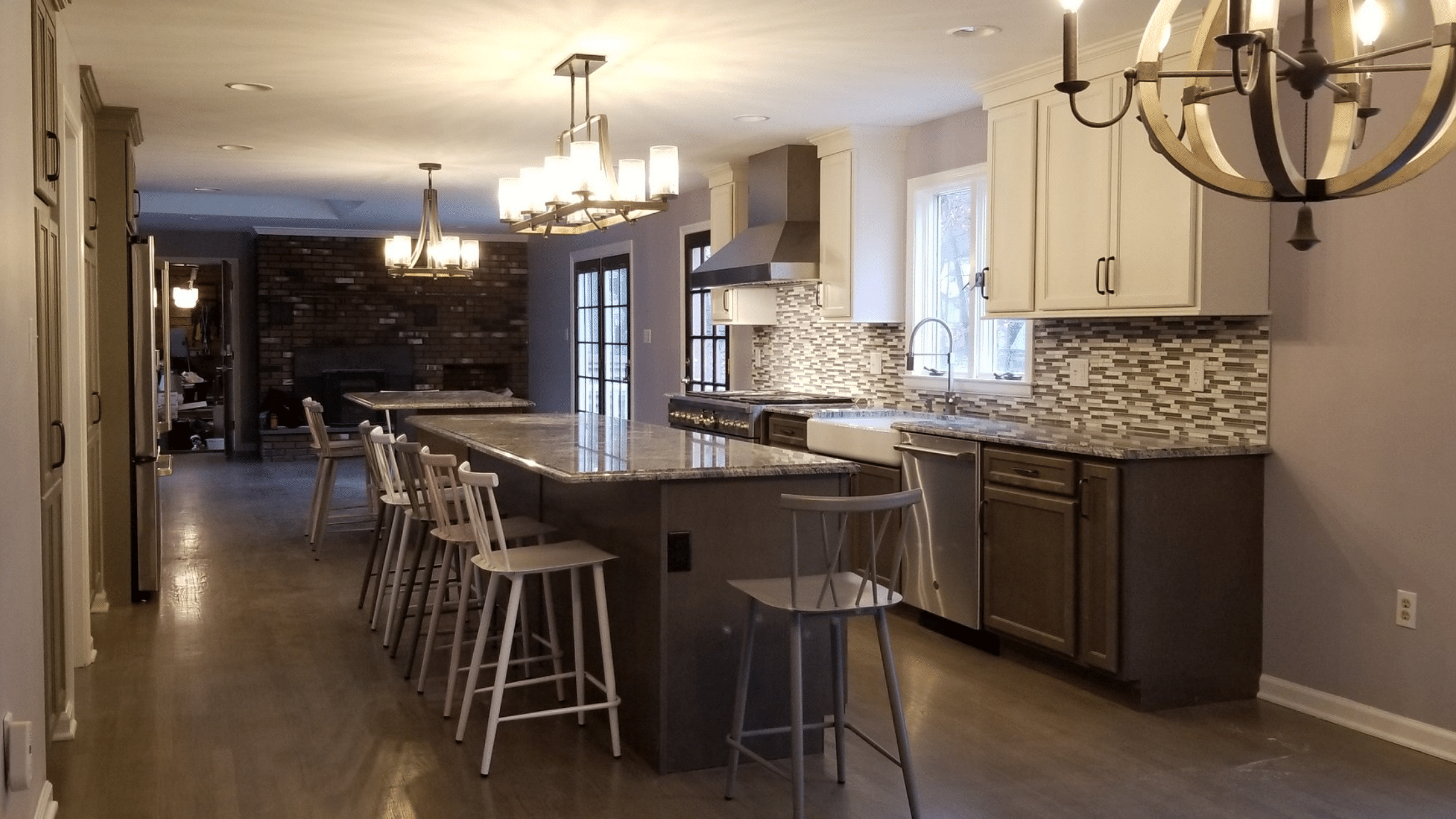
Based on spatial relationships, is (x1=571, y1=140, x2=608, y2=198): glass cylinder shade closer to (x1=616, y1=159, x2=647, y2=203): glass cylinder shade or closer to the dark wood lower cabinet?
(x1=616, y1=159, x2=647, y2=203): glass cylinder shade

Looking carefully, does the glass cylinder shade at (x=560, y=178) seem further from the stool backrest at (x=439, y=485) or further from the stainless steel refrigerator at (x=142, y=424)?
the stainless steel refrigerator at (x=142, y=424)

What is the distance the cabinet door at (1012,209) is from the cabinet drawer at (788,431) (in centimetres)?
117

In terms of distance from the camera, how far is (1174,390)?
4473mm

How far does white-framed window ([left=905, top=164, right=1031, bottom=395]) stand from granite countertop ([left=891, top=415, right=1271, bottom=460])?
440 mm

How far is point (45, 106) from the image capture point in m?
3.34

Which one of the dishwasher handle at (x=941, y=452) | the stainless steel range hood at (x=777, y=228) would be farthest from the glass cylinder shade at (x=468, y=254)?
the dishwasher handle at (x=941, y=452)

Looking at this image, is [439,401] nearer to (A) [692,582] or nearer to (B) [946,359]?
(B) [946,359]

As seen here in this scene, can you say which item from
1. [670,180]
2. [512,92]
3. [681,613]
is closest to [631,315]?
[512,92]

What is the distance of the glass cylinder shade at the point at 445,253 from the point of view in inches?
295

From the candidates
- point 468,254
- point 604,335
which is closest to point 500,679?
point 468,254

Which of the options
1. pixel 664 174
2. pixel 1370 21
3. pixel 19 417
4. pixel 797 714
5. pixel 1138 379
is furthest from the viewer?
pixel 1138 379

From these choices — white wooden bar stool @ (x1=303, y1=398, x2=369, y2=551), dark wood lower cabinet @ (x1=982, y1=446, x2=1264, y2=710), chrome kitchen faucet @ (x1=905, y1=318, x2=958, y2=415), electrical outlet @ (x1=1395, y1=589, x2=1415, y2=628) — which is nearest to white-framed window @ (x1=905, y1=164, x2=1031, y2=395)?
chrome kitchen faucet @ (x1=905, y1=318, x2=958, y2=415)

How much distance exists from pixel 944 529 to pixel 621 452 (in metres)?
1.57

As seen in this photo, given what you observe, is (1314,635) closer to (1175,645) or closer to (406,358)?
(1175,645)
